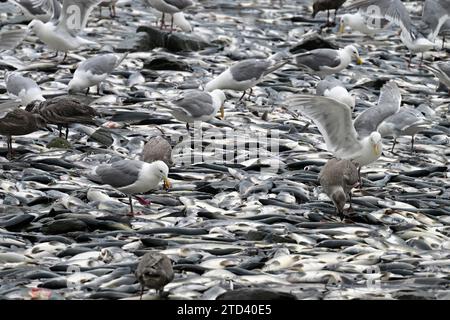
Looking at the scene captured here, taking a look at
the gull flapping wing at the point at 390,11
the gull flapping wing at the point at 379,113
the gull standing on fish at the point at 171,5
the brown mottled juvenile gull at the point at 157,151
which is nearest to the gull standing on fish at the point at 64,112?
the brown mottled juvenile gull at the point at 157,151

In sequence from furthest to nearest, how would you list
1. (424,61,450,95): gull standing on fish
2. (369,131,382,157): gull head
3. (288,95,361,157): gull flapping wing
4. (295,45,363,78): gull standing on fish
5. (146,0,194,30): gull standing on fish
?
(146,0,194,30): gull standing on fish, (295,45,363,78): gull standing on fish, (424,61,450,95): gull standing on fish, (369,131,382,157): gull head, (288,95,361,157): gull flapping wing

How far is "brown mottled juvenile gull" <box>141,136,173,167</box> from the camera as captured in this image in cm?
894

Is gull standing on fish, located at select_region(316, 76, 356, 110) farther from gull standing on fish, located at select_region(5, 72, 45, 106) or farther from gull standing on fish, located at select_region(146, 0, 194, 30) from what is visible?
gull standing on fish, located at select_region(146, 0, 194, 30)

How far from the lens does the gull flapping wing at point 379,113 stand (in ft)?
30.6

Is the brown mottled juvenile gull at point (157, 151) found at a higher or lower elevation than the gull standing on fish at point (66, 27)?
lower

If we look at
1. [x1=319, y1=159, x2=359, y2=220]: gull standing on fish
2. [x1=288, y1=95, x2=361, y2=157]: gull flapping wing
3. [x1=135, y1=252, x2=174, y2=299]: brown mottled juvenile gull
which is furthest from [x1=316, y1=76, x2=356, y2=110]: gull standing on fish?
[x1=135, y1=252, x2=174, y2=299]: brown mottled juvenile gull

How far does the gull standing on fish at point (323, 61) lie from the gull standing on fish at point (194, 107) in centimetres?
229

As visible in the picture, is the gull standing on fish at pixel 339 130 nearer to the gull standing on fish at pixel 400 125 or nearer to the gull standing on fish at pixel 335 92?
the gull standing on fish at pixel 400 125

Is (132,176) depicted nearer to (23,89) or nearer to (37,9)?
(23,89)

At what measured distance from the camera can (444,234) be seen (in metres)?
7.72

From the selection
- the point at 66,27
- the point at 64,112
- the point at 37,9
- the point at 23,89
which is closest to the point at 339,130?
the point at 64,112

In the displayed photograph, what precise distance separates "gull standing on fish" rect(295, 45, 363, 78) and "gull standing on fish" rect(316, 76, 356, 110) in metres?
0.95

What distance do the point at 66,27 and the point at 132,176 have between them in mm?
5370

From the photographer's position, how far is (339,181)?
8.02 metres
